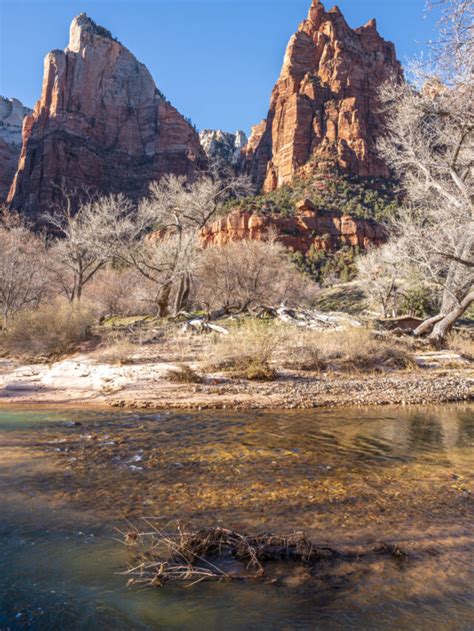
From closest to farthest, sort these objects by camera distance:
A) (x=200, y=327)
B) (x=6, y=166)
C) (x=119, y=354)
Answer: (x=119, y=354) → (x=200, y=327) → (x=6, y=166)

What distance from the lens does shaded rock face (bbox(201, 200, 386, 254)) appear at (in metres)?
82.4

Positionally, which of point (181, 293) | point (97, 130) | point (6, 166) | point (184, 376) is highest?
point (97, 130)

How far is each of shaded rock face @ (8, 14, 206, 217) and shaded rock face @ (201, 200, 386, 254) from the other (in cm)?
4556

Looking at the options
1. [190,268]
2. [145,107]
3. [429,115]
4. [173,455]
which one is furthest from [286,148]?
[173,455]

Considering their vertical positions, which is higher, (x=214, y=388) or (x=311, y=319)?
(x=311, y=319)

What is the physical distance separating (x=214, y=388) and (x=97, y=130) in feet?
447

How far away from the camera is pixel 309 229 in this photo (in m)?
84.7

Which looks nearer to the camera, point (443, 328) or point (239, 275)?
point (443, 328)

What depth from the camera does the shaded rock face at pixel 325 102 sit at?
110m

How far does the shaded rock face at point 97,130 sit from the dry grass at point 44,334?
336 feet

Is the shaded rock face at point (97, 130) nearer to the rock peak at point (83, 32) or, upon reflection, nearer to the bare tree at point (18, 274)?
the rock peak at point (83, 32)

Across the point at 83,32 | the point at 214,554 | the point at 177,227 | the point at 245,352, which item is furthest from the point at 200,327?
the point at 83,32

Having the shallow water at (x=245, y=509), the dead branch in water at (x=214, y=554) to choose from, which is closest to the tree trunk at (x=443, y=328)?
the shallow water at (x=245, y=509)

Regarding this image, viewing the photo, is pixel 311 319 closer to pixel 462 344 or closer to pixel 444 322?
pixel 444 322
